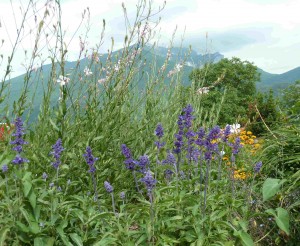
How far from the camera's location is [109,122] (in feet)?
13.4

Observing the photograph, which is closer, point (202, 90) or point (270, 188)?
point (270, 188)

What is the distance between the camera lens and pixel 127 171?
4.27m

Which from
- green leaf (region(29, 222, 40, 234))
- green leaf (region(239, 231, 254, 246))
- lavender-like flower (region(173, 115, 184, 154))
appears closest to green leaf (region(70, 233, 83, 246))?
green leaf (region(29, 222, 40, 234))

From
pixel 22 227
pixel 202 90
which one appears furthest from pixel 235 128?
pixel 22 227

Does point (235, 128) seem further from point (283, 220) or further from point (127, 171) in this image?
point (283, 220)

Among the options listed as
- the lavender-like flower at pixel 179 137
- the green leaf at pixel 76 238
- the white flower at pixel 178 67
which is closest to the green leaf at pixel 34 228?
the green leaf at pixel 76 238

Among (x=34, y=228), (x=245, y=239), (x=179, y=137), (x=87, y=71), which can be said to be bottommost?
(x=245, y=239)

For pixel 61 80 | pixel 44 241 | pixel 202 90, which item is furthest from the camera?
pixel 202 90

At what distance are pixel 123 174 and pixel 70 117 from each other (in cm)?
74

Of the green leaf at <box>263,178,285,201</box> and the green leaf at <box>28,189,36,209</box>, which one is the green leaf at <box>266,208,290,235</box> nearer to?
the green leaf at <box>263,178,285,201</box>

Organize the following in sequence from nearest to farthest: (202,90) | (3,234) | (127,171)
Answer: (3,234)
(127,171)
(202,90)

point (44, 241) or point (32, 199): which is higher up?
point (32, 199)

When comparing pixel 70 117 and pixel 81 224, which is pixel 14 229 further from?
pixel 70 117

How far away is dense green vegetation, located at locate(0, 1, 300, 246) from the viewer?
2586 mm
